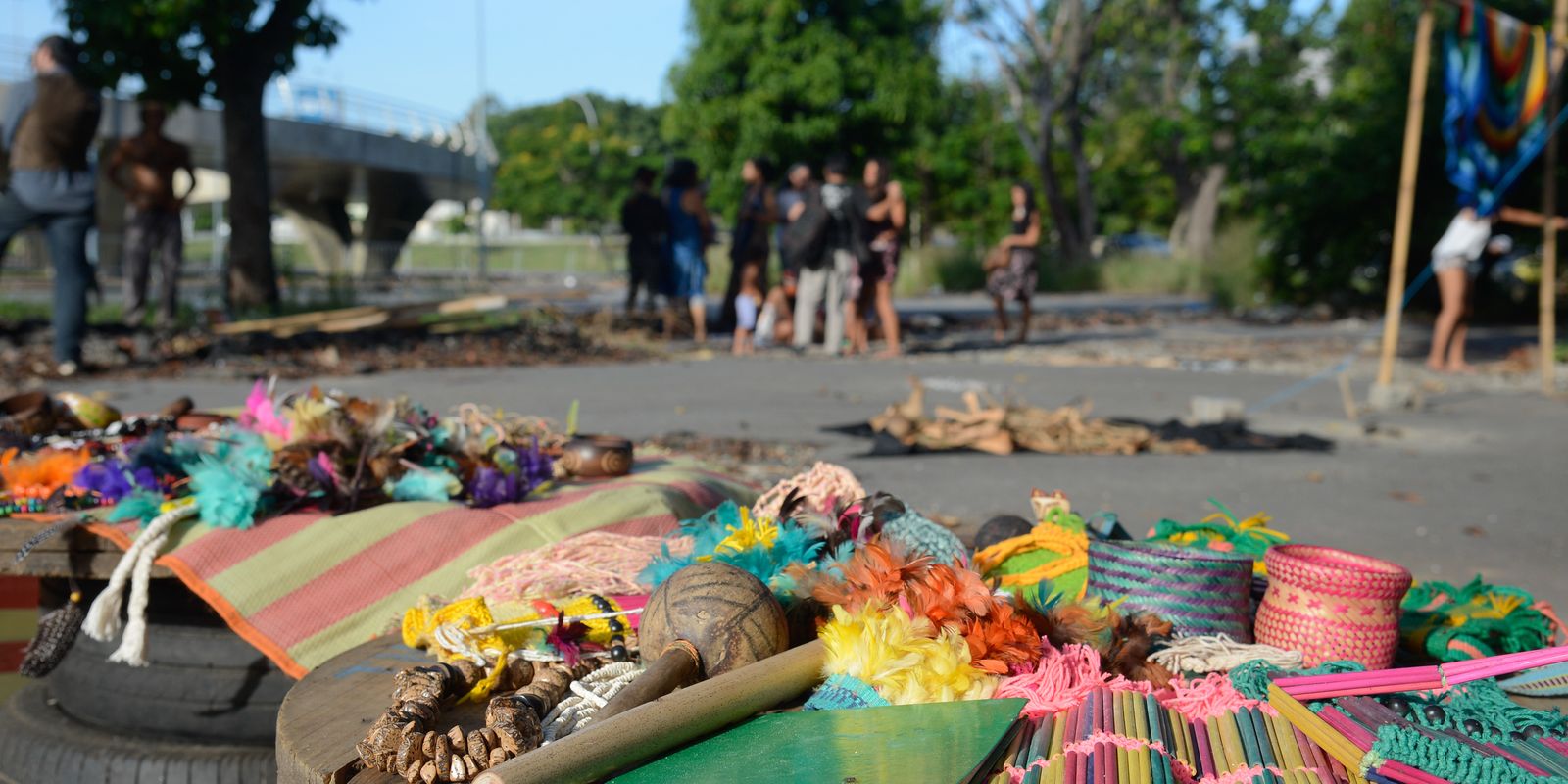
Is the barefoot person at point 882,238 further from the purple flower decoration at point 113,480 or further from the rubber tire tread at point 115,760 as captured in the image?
the rubber tire tread at point 115,760

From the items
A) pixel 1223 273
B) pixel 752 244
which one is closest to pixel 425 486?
pixel 752 244

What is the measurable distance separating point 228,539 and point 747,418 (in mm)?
5543

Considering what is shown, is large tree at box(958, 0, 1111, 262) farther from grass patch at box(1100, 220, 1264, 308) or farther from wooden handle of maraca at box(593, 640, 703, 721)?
wooden handle of maraca at box(593, 640, 703, 721)

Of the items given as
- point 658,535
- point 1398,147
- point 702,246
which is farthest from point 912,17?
point 658,535

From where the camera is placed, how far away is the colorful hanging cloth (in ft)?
29.3

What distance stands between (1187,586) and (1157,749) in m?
0.58

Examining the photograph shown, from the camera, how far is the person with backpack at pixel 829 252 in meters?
12.3

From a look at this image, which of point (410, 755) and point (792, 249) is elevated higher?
point (792, 249)

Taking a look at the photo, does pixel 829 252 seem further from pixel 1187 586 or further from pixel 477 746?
pixel 477 746

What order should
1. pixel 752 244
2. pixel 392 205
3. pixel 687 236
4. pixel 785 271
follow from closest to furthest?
pixel 785 271 → pixel 752 244 → pixel 687 236 → pixel 392 205

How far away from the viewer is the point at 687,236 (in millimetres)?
13750

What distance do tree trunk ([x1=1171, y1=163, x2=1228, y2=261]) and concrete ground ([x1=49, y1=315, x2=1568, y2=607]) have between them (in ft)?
76.3

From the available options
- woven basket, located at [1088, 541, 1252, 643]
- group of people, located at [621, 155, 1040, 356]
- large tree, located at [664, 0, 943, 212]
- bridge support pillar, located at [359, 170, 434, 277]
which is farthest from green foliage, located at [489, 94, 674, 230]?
woven basket, located at [1088, 541, 1252, 643]

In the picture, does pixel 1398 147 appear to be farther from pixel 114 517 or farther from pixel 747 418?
pixel 114 517
